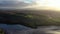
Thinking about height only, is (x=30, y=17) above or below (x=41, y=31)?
above

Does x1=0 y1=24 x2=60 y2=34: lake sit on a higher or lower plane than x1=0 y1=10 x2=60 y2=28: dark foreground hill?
lower

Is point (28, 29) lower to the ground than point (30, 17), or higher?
lower

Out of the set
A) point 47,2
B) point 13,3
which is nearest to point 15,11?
point 13,3

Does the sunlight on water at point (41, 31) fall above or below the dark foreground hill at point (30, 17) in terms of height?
below

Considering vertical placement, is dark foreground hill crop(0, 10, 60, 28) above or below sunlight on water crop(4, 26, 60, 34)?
above

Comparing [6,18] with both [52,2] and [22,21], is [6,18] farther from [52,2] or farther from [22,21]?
[52,2]

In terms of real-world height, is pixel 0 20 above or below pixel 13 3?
below

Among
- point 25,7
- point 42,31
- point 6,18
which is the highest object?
point 25,7

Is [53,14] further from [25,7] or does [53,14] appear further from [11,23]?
[11,23]
